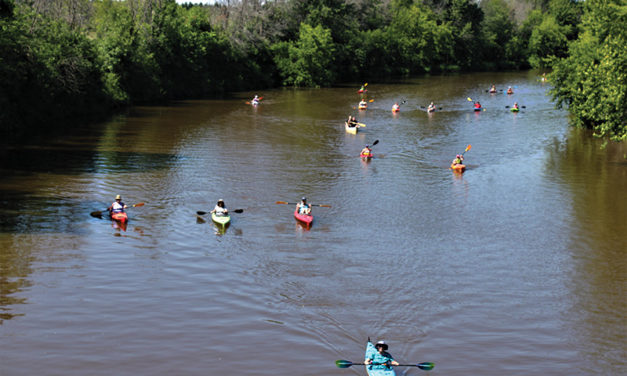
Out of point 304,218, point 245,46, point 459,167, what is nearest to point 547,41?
point 245,46

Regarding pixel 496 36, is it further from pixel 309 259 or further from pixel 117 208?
pixel 309 259

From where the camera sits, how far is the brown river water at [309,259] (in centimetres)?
1530

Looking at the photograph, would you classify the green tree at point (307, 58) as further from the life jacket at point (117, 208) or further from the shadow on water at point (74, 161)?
the life jacket at point (117, 208)

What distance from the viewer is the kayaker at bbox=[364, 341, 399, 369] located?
1422 centimetres

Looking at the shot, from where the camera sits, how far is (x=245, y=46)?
76438mm

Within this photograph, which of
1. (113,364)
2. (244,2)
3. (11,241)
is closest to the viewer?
(113,364)

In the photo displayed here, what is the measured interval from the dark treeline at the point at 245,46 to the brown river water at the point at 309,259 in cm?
627

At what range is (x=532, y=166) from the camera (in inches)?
1419

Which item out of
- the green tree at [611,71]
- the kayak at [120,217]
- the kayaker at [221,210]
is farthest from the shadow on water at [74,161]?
the green tree at [611,71]

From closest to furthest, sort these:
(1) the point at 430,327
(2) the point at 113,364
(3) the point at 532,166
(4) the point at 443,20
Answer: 1. (2) the point at 113,364
2. (1) the point at 430,327
3. (3) the point at 532,166
4. (4) the point at 443,20

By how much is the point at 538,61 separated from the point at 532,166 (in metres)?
88.6

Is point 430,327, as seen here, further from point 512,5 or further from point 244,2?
point 512,5

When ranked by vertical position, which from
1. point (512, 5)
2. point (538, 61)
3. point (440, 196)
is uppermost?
point (512, 5)

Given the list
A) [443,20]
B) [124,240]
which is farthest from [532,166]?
[443,20]
